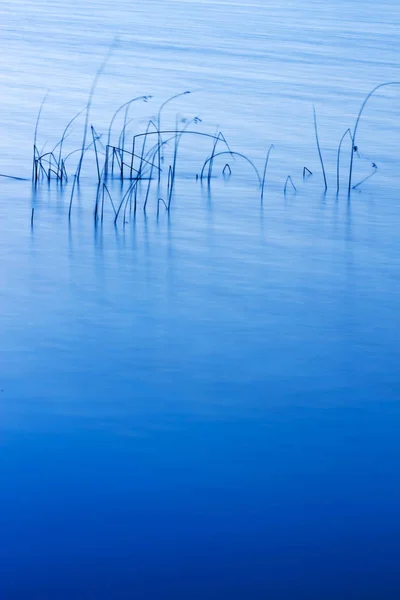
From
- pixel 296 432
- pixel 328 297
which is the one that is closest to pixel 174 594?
pixel 296 432

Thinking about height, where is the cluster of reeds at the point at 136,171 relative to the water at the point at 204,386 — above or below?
above

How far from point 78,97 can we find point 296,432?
486 inches

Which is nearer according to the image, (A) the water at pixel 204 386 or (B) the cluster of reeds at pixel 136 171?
(A) the water at pixel 204 386

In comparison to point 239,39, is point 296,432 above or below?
below

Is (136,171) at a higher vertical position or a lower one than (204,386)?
higher

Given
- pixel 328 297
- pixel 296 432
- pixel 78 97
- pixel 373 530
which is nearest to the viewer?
pixel 373 530

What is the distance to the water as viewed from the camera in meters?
4.13

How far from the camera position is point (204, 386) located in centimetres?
575

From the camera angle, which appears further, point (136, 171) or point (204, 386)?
point (136, 171)

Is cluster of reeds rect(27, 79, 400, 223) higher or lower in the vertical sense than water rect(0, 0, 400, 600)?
higher

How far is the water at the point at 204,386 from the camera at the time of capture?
4.13 metres

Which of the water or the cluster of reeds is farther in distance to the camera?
the cluster of reeds

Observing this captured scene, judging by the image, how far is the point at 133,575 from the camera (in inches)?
157

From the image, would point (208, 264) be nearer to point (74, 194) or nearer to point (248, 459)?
point (74, 194)
